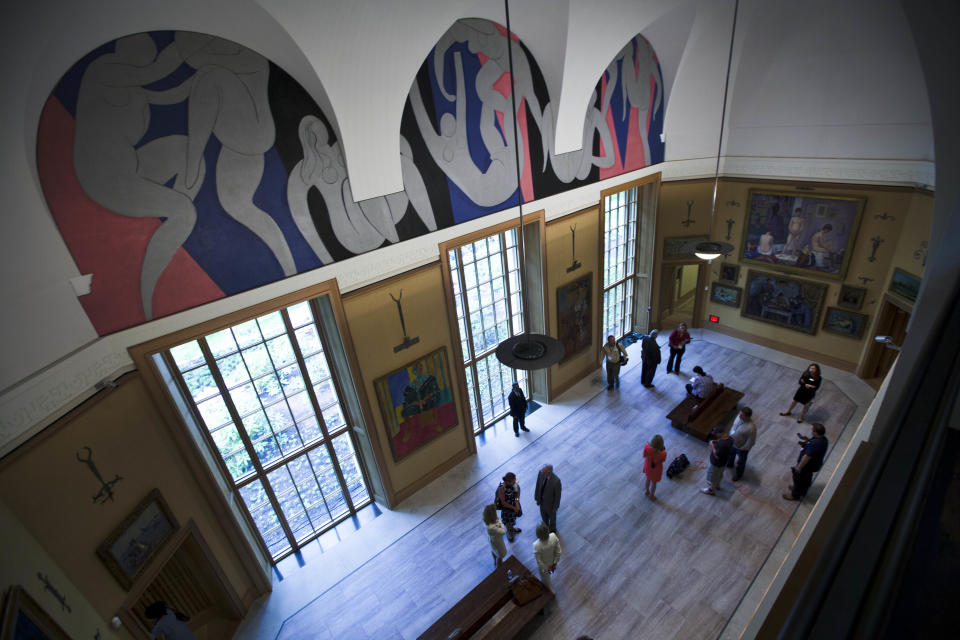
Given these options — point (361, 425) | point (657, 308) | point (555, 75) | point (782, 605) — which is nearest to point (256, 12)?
point (555, 75)

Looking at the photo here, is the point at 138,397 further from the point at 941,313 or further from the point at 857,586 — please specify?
the point at 941,313

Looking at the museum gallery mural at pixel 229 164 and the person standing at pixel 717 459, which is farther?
the person standing at pixel 717 459

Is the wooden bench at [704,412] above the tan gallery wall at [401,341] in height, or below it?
below

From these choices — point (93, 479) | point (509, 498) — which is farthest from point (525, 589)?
point (93, 479)

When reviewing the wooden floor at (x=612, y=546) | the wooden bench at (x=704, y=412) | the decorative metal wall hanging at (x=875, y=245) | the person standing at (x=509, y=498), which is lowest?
the wooden floor at (x=612, y=546)

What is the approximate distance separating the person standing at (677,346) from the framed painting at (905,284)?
3634 mm

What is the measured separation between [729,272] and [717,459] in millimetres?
5894

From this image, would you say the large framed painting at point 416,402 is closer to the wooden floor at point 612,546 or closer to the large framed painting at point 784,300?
the wooden floor at point 612,546

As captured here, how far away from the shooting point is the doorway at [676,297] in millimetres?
11523

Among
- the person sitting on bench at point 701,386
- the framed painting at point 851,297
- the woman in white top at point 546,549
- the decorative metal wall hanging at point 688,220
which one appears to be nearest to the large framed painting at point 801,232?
the framed painting at point 851,297

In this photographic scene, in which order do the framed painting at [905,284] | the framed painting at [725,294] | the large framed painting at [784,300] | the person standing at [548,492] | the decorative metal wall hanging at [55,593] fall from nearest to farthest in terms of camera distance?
1. the decorative metal wall hanging at [55,593]
2. the person standing at [548,492]
3. the framed painting at [905,284]
4. the large framed painting at [784,300]
5. the framed painting at [725,294]

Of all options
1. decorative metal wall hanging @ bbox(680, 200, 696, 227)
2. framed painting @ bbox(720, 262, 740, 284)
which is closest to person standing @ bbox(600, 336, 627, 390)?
decorative metal wall hanging @ bbox(680, 200, 696, 227)

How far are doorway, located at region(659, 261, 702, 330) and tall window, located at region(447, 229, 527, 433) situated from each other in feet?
15.9

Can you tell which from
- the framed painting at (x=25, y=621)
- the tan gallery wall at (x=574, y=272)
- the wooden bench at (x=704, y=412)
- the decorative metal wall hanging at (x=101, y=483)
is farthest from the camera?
the tan gallery wall at (x=574, y=272)
